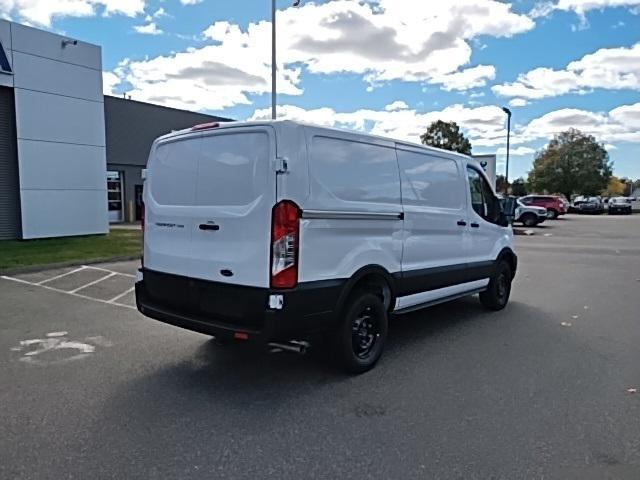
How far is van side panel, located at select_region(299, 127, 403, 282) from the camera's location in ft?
14.0

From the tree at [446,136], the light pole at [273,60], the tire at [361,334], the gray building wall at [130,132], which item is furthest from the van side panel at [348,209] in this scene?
the tree at [446,136]

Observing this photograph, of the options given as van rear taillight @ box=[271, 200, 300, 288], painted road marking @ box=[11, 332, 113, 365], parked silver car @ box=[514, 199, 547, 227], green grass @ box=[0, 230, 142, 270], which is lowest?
painted road marking @ box=[11, 332, 113, 365]

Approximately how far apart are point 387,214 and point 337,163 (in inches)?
32.4

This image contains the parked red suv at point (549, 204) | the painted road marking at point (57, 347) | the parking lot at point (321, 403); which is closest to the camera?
the parking lot at point (321, 403)

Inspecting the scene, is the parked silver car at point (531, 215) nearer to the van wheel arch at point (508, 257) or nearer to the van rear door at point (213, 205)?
the van wheel arch at point (508, 257)

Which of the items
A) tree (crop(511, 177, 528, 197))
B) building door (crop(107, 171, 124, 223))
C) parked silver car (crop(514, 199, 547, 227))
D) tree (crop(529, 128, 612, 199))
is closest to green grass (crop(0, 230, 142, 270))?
building door (crop(107, 171, 124, 223))

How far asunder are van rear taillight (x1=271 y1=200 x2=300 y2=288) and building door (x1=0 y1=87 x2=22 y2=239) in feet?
45.4

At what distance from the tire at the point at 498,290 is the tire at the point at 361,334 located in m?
3.02

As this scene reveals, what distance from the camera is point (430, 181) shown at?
5930 millimetres

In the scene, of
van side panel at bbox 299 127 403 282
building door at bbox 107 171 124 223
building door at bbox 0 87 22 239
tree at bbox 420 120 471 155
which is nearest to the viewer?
van side panel at bbox 299 127 403 282

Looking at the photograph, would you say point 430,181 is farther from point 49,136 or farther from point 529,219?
point 529,219

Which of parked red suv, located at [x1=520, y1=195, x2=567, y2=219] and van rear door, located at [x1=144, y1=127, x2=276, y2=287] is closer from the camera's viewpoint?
van rear door, located at [x1=144, y1=127, x2=276, y2=287]

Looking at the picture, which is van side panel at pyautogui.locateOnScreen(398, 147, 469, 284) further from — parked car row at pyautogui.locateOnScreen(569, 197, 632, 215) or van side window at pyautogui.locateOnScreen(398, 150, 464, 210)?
parked car row at pyautogui.locateOnScreen(569, 197, 632, 215)

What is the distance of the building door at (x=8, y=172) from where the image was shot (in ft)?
48.2
